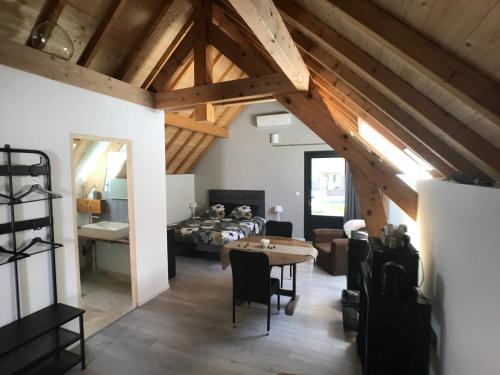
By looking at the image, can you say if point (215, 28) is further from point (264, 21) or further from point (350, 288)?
point (350, 288)

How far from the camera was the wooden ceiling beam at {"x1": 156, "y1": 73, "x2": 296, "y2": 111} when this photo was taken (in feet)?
9.79

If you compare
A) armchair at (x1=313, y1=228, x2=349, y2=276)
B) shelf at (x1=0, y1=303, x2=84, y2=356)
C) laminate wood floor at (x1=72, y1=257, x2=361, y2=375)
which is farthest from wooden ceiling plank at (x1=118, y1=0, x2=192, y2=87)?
armchair at (x1=313, y1=228, x2=349, y2=276)

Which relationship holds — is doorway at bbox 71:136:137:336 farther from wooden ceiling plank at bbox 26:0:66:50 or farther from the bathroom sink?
wooden ceiling plank at bbox 26:0:66:50

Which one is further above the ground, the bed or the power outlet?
the bed

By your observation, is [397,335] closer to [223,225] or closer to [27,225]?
[27,225]

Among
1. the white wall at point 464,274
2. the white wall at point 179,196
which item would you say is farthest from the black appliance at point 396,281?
the white wall at point 179,196

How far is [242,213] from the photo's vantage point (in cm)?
628

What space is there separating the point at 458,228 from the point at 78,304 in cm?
342

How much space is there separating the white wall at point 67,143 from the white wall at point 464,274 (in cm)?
324

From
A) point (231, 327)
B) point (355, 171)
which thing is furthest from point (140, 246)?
point (355, 171)

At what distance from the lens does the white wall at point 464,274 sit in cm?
130

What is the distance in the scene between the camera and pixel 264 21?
1.37m

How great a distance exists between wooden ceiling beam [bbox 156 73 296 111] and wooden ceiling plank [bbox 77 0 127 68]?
92 cm

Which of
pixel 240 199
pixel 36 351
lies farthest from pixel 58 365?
pixel 240 199
